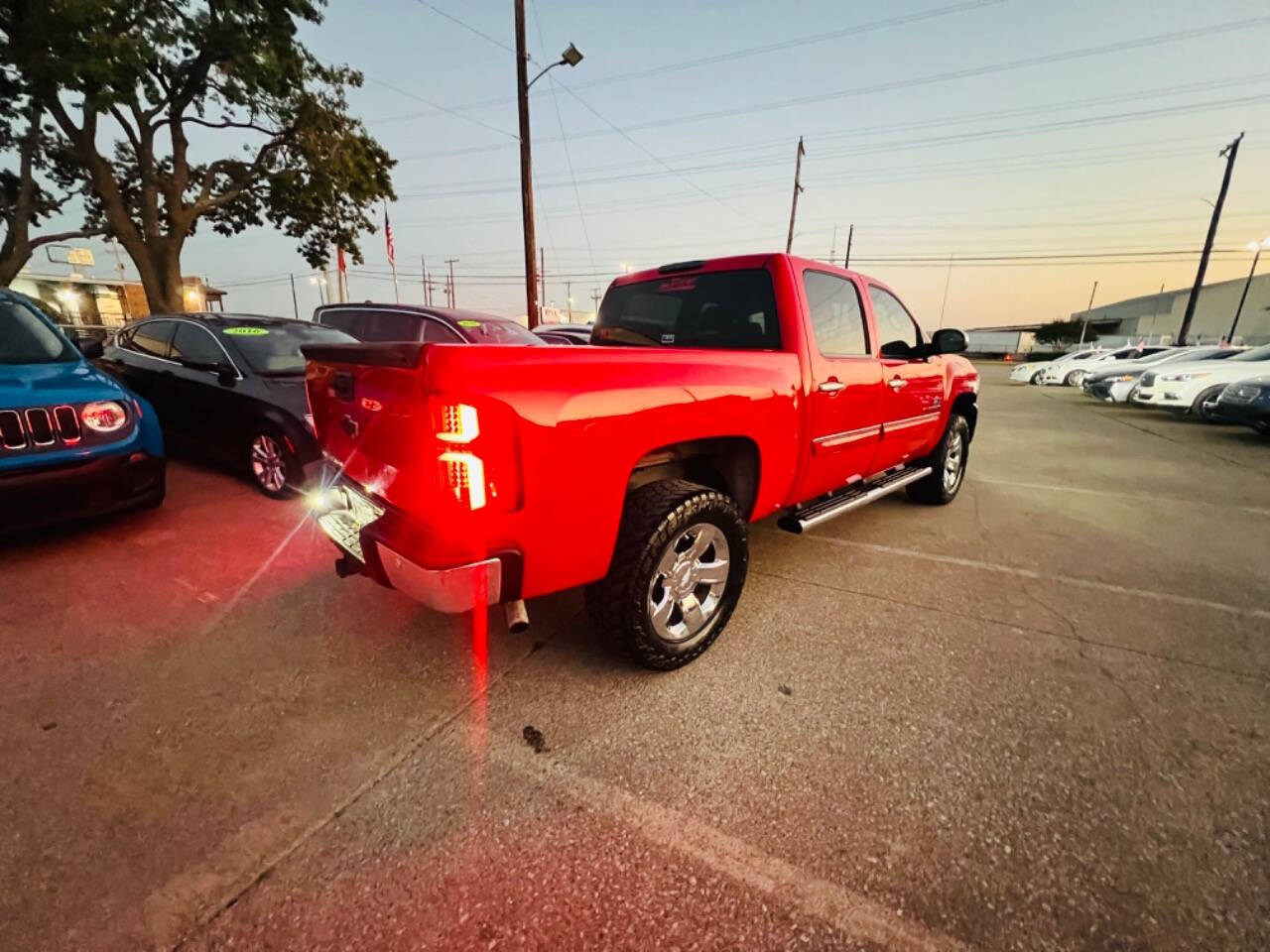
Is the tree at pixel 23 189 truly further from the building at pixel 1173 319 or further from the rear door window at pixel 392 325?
the building at pixel 1173 319

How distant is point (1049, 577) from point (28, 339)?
726cm

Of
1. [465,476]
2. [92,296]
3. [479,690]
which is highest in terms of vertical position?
[92,296]

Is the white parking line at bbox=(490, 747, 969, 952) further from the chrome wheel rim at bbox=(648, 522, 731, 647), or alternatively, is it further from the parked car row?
the parked car row

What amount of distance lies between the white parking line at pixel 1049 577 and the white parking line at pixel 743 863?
2.80 meters

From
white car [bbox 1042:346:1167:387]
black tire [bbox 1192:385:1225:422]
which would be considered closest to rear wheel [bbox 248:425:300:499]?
black tire [bbox 1192:385:1225:422]

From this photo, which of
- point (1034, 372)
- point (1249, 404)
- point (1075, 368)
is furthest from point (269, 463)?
point (1034, 372)

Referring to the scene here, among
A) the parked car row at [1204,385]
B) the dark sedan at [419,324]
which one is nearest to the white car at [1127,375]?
the parked car row at [1204,385]

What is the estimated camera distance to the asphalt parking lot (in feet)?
4.58

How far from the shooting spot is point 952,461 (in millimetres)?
5164

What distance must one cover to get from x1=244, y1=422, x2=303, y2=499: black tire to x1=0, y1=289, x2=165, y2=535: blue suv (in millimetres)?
791

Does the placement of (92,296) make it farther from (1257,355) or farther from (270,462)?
(1257,355)

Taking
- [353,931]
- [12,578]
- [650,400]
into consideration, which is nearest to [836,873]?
[353,931]

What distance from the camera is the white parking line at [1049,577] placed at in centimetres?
315

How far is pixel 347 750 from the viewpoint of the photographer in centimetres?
194
